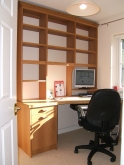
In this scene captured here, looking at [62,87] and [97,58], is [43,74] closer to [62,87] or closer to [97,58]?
[62,87]

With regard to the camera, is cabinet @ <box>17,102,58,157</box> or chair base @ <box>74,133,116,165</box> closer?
chair base @ <box>74,133,116,165</box>

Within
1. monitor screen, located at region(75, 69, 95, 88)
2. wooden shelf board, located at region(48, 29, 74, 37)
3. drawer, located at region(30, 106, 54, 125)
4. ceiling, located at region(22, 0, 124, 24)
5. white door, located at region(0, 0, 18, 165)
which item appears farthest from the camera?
monitor screen, located at region(75, 69, 95, 88)

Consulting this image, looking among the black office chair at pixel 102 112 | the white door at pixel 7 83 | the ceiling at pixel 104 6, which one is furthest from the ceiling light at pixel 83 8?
the black office chair at pixel 102 112

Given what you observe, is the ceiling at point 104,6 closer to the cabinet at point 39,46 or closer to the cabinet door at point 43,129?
the cabinet at point 39,46

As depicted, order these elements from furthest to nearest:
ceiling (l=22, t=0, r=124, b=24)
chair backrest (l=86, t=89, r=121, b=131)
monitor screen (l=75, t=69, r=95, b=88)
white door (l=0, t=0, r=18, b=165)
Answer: monitor screen (l=75, t=69, r=95, b=88) → ceiling (l=22, t=0, r=124, b=24) → chair backrest (l=86, t=89, r=121, b=131) → white door (l=0, t=0, r=18, b=165)

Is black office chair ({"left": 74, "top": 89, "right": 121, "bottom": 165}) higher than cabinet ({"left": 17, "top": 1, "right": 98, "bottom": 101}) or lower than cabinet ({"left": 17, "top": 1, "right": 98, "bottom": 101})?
lower

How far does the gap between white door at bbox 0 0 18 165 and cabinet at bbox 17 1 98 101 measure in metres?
1.04

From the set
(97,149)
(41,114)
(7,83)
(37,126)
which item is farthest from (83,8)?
(97,149)

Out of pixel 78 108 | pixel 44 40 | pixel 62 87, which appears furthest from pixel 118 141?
pixel 44 40

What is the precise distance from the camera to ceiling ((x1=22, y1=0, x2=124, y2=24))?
2.51m

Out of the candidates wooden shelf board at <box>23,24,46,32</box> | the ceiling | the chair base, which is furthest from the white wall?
wooden shelf board at <box>23,24,46,32</box>

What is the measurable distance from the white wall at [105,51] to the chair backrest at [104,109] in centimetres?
119

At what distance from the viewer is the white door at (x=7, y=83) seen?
1.29 metres

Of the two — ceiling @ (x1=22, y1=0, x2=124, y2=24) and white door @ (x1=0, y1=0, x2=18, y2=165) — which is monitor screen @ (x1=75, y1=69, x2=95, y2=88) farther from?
white door @ (x1=0, y1=0, x2=18, y2=165)
